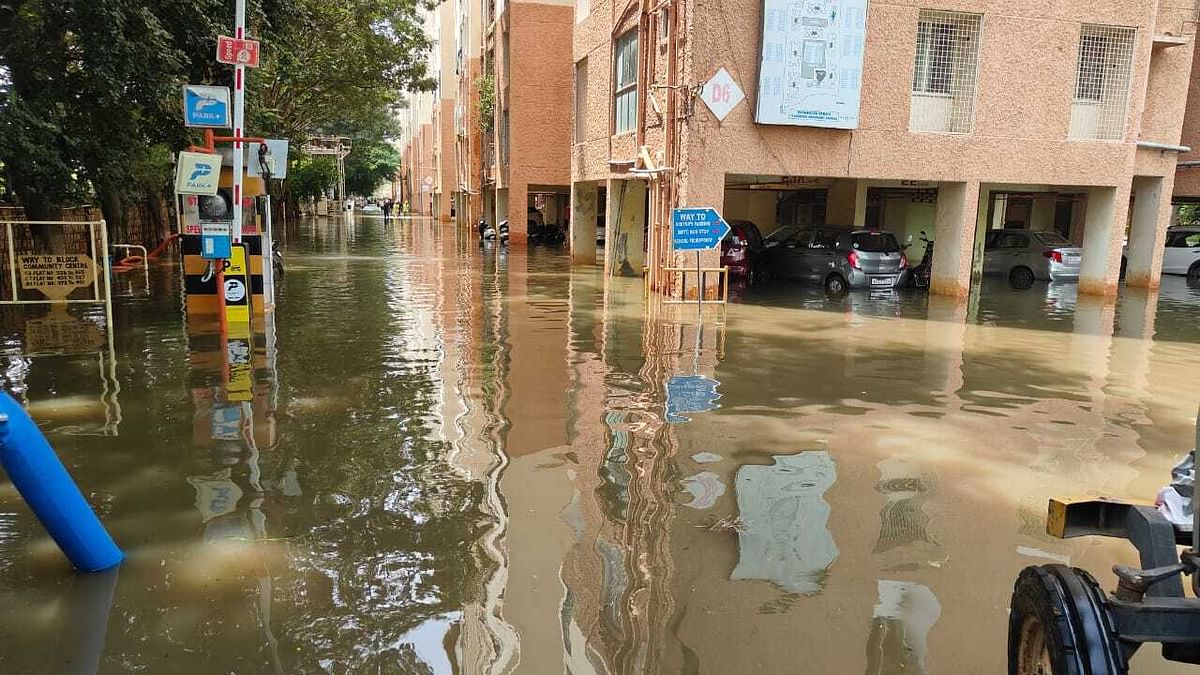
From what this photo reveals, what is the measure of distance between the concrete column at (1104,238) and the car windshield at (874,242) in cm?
399

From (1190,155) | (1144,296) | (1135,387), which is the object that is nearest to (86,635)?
(1135,387)

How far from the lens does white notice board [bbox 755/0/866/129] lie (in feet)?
50.3

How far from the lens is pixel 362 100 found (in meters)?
32.7

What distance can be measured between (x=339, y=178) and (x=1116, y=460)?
7335 cm

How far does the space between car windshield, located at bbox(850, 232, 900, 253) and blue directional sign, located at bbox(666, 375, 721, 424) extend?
10.7m

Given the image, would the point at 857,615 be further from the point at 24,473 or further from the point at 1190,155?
the point at 1190,155

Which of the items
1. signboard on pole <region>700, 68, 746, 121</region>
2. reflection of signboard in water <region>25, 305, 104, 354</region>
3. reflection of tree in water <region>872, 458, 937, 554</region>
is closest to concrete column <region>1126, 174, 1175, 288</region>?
signboard on pole <region>700, 68, 746, 121</region>

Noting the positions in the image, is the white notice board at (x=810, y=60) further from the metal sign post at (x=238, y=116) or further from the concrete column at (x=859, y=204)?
the metal sign post at (x=238, y=116)

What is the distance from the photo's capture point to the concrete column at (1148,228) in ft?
62.3

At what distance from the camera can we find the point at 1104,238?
1845 centimetres

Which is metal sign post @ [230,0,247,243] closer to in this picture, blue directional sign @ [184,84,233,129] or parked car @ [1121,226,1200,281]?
blue directional sign @ [184,84,233,129]

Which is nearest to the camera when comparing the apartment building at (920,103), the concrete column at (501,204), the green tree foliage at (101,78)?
the green tree foliage at (101,78)

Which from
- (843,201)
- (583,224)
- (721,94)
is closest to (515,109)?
(583,224)

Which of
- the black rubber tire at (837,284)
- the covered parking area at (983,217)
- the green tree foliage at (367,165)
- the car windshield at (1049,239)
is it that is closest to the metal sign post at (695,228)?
the covered parking area at (983,217)
